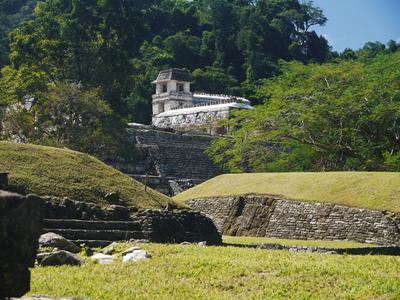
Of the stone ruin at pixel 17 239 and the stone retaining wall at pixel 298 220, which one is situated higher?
the stone ruin at pixel 17 239

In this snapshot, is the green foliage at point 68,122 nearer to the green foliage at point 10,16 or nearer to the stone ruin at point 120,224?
the stone ruin at point 120,224

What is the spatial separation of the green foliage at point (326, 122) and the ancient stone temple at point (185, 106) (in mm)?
10130

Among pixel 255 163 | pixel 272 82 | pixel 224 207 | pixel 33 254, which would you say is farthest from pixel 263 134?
pixel 33 254

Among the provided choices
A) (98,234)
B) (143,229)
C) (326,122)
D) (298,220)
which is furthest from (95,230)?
(326,122)

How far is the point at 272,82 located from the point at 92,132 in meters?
9.82

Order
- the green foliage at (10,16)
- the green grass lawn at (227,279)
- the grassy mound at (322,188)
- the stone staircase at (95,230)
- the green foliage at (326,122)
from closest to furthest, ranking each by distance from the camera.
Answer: the green grass lawn at (227,279) → the stone staircase at (95,230) → the grassy mound at (322,188) → the green foliage at (326,122) → the green foliage at (10,16)

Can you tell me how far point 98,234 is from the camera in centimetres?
1766

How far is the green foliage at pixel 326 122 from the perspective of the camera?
33344mm

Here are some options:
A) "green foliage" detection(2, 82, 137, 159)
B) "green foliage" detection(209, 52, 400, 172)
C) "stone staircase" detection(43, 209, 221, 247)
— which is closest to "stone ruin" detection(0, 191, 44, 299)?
"stone staircase" detection(43, 209, 221, 247)

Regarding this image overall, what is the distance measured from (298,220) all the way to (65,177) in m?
7.42

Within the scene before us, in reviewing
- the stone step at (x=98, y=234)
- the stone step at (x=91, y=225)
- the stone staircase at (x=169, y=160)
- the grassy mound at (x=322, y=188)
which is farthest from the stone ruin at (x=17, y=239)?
the stone staircase at (x=169, y=160)

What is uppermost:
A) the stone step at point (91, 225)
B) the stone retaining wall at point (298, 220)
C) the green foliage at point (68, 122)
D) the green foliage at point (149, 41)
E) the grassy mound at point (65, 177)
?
the green foliage at point (149, 41)

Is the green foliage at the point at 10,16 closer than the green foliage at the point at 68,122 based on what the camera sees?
No

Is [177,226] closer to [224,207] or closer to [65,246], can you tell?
[65,246]
